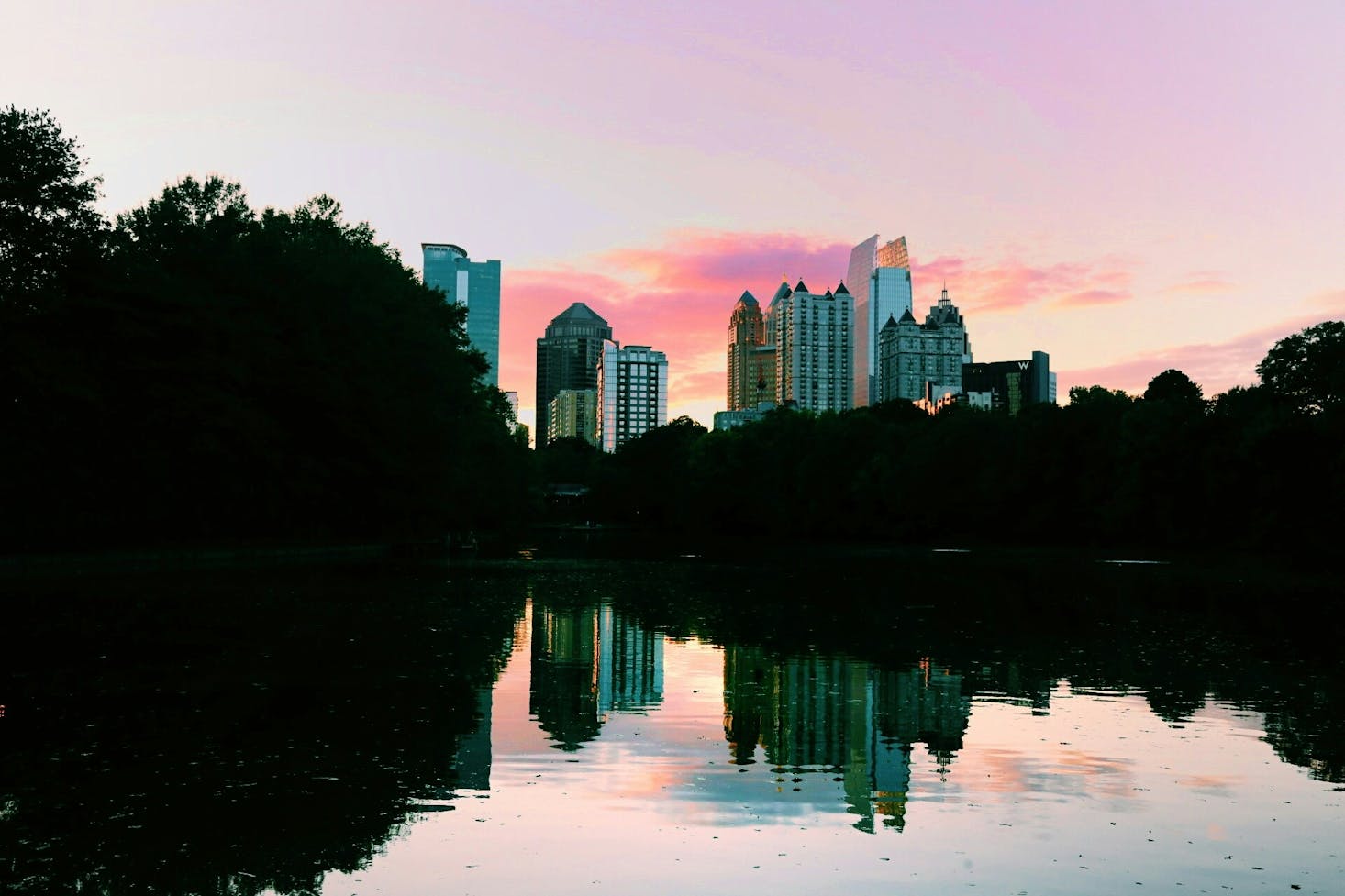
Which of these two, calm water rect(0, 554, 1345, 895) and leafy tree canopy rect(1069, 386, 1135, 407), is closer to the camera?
calm water rect(0, 554, 1345, 895)

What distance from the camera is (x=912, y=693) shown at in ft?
63.5

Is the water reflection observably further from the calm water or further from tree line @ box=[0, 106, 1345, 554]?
tree line @ box=[0, 106, 1345, 554]

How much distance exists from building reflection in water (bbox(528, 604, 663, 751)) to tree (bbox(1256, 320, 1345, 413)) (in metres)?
71.7

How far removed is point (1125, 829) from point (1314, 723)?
7519 millimetres

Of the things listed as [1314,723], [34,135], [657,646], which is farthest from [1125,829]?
[34,135]

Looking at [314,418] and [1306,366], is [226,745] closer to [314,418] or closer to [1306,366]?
[314,418]

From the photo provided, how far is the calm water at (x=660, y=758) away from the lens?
9.69 m

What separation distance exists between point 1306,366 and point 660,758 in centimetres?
8734

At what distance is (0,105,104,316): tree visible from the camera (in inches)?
2154

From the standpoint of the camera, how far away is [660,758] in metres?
14.1

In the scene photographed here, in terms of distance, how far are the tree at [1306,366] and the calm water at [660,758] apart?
63770mm

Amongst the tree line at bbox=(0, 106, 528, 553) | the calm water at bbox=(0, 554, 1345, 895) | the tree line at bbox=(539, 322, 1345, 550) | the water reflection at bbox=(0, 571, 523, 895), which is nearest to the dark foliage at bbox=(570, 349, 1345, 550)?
the tree line at bbox=(539, 322, 1345, 550)

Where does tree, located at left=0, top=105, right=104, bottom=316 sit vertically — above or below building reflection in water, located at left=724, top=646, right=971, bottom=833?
above

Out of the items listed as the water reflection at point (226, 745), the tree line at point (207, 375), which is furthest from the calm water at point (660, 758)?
the tree line at point (207, 375)
